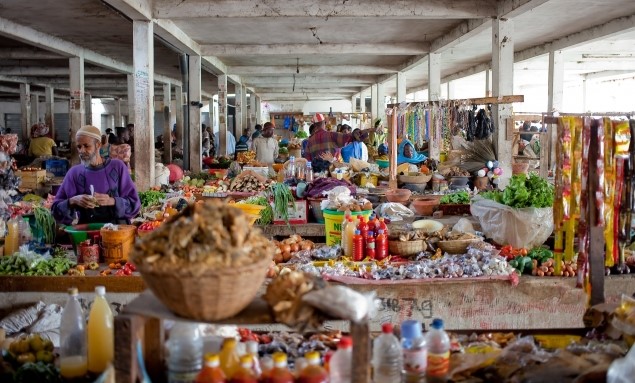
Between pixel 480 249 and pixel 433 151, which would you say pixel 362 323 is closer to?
pixel 480 249

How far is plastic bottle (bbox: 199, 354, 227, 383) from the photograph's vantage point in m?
2.36

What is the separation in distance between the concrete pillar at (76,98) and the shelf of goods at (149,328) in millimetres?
13020

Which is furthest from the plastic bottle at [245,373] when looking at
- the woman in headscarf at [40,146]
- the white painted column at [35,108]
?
the white painted column at [35,108]

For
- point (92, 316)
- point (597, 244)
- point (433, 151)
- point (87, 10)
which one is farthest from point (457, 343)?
point (433, 151)

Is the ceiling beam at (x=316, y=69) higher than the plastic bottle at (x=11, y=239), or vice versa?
the ceiling beam at (x=316, y=69)

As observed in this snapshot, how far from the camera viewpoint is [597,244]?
3.74 m

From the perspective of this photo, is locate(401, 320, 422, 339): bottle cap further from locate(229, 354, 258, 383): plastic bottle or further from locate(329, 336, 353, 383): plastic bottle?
locate(229, 354, 258, 383): plastic bottle

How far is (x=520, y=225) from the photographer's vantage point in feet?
20.7

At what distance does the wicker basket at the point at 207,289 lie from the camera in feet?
7.48

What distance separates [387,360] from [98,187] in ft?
13.6

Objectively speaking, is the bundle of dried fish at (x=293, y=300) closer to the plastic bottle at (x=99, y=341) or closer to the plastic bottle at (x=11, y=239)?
the plastic bottle at (x=99, y=341)

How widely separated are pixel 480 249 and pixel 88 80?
845 inches

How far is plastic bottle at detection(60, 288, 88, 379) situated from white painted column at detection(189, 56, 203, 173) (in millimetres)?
11963

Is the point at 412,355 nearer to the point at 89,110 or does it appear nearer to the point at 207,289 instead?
the point at 207,289
